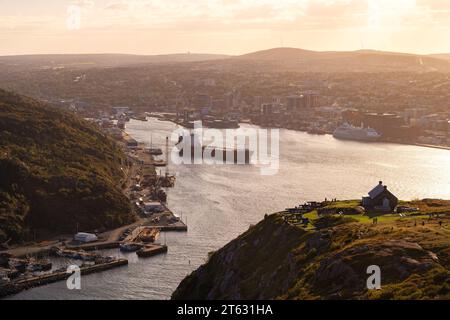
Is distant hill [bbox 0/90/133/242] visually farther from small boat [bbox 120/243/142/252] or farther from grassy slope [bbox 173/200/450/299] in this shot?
grassy slope [bbox 173/200/450/299]

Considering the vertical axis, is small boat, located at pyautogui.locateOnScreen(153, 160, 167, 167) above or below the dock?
above

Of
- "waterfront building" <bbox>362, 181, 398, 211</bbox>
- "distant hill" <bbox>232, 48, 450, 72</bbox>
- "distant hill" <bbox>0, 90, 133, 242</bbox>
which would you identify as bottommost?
"distant hill" <bbox>0, 90, 133, 242</bbox>

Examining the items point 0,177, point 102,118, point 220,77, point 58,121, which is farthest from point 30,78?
point 0,177

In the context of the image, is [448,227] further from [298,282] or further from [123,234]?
[123,234]

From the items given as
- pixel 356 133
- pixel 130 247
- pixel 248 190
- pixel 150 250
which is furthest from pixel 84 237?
pixel 356 133

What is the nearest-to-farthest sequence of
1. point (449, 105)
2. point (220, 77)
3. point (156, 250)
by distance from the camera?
1. point (156, 250)
2. point (449, 105)
3. point (220, 77)

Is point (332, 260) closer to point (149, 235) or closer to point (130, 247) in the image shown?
point (130, 247)

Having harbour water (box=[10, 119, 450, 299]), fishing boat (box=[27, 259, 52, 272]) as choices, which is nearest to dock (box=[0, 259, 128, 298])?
harbour water (box=[10, 119, 450, 299])
